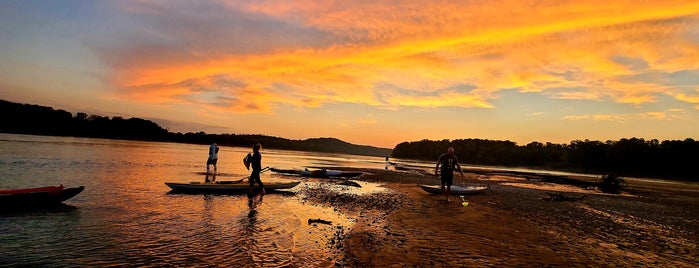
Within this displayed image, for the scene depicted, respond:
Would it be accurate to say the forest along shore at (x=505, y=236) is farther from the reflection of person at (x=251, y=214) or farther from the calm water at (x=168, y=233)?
the reflection of person at (x=251, y=214)

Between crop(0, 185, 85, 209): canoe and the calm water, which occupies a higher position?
crop(0, 185, 85, 209): canoe

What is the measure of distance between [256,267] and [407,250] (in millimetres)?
3838

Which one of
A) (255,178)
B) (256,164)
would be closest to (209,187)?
(255,178)

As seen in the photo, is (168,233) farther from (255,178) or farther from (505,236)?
(505,236)

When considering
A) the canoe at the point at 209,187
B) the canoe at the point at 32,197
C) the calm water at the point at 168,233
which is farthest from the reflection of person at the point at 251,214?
the canoe at the point at 32,197

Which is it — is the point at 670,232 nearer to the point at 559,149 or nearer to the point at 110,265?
the point at 110,265

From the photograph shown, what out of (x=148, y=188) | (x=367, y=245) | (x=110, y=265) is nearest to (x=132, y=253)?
(x=110, y=265)

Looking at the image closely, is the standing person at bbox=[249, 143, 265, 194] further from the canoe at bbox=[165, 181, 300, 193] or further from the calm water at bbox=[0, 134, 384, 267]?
the calm water at bbox=[0, 134, 384, 267]

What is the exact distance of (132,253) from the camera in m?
8.30

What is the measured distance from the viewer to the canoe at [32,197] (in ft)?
40.3

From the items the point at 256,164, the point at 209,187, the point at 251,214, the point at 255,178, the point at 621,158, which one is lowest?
the point at 251,214

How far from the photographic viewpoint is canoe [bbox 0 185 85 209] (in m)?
12.3

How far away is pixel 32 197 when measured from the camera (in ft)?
42.3

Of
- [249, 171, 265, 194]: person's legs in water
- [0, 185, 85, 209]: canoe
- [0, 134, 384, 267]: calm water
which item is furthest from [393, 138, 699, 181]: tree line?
[0, 185, 85, 209]: canoe
